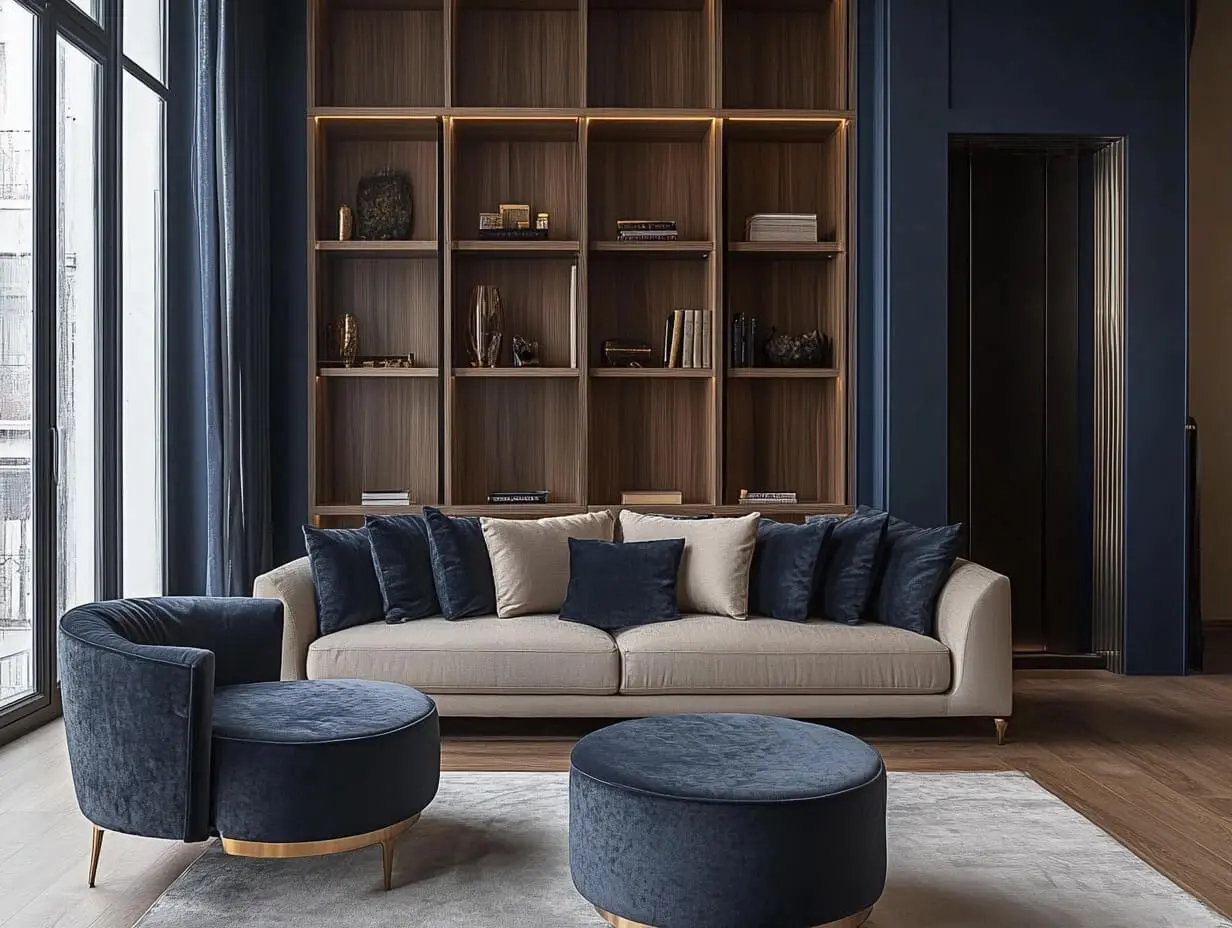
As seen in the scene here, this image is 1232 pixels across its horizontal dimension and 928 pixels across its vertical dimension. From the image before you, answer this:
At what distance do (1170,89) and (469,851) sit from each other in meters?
4.54

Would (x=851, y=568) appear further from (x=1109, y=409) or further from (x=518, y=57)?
(x=518, y=57)

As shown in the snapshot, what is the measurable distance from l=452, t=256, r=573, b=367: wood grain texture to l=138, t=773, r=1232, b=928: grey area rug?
9.05ft

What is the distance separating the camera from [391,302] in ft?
18.1

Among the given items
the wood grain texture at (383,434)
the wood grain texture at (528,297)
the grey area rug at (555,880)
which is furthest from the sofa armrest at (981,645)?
the wood grain texture at (383,434)

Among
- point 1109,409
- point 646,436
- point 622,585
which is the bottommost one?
point 622,585

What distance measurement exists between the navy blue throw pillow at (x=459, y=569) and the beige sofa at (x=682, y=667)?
0.21 m

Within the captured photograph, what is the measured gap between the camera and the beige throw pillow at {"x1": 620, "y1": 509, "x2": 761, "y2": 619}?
4180mm

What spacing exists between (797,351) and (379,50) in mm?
2480

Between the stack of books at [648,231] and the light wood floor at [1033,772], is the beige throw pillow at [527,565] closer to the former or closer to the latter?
the light wood floor at [1033,772]

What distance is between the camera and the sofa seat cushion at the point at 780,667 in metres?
3.88

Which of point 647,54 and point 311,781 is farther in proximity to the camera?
point 647,54

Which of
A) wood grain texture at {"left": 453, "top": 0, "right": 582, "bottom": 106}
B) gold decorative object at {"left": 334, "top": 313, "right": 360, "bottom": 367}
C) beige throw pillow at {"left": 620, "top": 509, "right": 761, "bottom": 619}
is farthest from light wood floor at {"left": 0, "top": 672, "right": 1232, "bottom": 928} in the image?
wood grain texture at {"left": 453, "top": 0, "right": 582, "bottom": 106}

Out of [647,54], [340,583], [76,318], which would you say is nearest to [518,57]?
[647,54]

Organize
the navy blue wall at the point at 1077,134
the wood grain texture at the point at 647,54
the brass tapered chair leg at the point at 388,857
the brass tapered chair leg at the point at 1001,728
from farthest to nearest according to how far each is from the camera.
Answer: the wood grain texture at the point at 647,54
the navy blue wall at the point at 1077,134
the brass tapered chair leg at the point at 1001,728
the brass tapered chair leg at the point at 388,857
